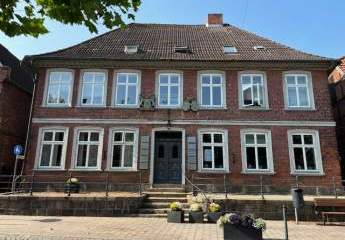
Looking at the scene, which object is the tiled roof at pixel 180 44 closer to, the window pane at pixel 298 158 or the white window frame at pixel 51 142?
the white window frame at pixel 51 142

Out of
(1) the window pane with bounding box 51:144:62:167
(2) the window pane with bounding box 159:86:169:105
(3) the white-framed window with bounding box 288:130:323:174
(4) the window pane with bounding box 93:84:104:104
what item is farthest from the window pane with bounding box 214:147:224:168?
(1) the window pane with bounding box 51:144:62:167

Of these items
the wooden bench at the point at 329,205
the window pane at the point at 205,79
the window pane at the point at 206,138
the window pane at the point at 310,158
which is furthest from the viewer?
the window pane at the point at 205,79

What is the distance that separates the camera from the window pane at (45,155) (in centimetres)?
1575

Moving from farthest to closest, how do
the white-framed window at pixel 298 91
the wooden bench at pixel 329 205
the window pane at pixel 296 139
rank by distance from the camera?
the white-framed window at pixel 298 91, the window pane at pixel 296 139, the wooden bench at pixel 329 205

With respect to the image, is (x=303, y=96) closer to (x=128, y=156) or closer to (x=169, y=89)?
(x=169, y=89)

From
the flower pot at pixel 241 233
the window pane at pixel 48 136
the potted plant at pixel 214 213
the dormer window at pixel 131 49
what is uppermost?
the dormer window at pixel 131 49

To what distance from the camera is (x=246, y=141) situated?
15938 millimetres

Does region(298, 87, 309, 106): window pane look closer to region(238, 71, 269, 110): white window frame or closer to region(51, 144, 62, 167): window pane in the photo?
region(238, 71, 269, 110): white window frame

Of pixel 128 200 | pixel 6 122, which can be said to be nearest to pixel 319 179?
pixel 128 200

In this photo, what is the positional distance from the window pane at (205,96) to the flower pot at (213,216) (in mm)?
7028

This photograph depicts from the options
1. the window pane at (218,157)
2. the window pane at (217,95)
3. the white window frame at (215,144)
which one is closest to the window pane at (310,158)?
the white window frame at (215,144)

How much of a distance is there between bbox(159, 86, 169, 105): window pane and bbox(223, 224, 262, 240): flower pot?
379 inches

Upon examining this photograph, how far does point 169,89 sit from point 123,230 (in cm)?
912

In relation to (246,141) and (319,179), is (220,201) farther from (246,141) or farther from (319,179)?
(319,179)
